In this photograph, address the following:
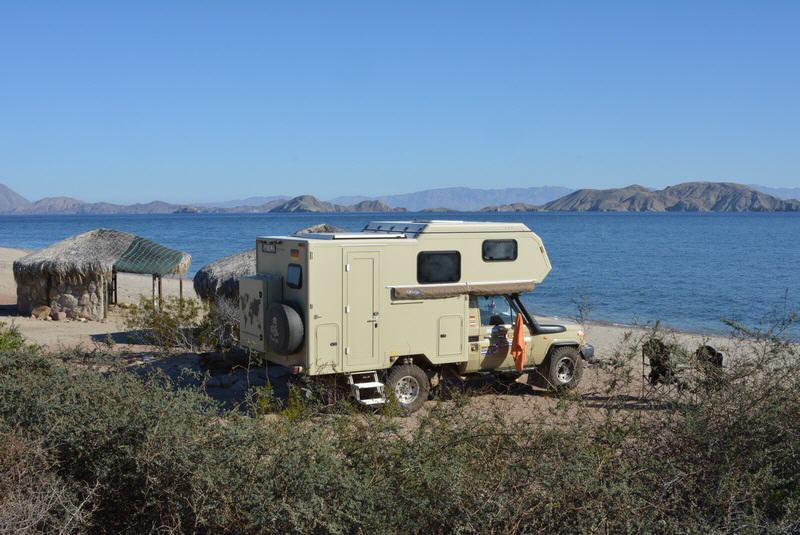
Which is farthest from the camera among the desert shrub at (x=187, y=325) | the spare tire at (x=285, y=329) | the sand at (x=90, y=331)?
the sand at (x=90, y=331)

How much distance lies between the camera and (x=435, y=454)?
5.54 metres

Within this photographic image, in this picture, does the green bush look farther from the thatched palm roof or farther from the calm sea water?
the thatched palm roof

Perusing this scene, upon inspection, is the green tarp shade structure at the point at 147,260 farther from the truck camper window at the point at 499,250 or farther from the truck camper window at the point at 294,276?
the truck camper window at the point at 499,250

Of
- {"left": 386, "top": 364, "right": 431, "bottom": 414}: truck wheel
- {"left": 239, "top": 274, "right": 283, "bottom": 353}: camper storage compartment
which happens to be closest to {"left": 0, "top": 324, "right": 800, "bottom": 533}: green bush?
{"left": 239, "top": 274, "right": 283, "bottom": 353}: camper storage compartment

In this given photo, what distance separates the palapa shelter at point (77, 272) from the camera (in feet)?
63.8

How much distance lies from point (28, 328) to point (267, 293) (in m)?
8.76

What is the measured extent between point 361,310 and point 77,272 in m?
10.7

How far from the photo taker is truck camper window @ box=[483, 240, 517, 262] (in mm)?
11992

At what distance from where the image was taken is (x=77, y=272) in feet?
63.7

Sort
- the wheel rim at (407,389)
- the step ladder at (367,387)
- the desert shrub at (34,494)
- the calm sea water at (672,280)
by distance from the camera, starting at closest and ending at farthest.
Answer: the desert shrub at (34,494), the step ladder at (367,387), the wheel rim at (407,389), the calm sea water at (672,280)

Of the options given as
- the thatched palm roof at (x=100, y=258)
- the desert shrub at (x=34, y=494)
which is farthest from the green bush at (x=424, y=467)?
the thatched palm roof at (x=100, y=258)

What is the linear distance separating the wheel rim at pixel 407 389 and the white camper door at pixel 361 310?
1.59 feet

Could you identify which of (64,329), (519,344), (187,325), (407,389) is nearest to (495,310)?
(519,344)

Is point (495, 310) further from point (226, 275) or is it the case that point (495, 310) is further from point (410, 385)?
point (226, 275)
